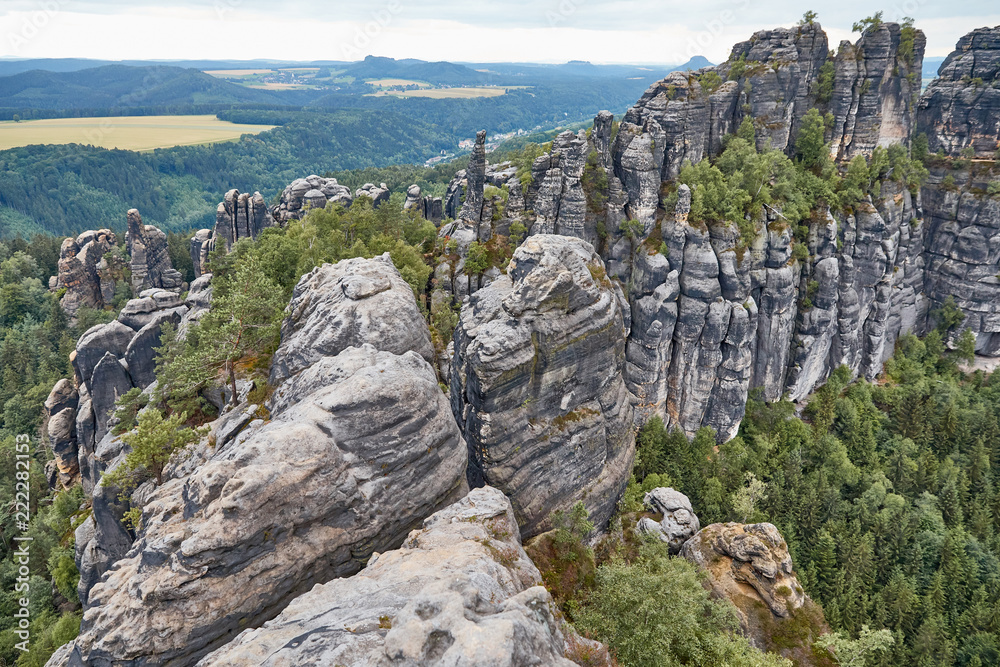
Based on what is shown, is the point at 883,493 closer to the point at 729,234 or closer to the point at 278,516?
the point at 729,234

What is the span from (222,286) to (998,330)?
86.7 metres

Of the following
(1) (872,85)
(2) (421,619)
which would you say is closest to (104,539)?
(2) (421,619)

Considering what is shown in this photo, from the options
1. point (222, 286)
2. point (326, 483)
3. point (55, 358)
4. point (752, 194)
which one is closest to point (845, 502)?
point (752, 194)

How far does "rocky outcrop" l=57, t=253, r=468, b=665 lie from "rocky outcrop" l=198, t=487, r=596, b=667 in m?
1.92

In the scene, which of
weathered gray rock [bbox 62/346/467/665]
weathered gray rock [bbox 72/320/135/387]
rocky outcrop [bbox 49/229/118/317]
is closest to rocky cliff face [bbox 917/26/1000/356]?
weathered gray rock [bbox 62/346/467/665]

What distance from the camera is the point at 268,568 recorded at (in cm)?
1638

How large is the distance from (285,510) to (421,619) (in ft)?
20.8

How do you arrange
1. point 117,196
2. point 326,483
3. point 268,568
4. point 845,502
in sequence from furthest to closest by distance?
point 117,196, point 845,502, point 326,483, point 268,568

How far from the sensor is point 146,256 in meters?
73.6

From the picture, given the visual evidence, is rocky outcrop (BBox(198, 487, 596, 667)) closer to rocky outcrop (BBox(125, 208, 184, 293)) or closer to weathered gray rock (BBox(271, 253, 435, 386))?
weathered gray rock (BBox(271, 253, 435, 386))

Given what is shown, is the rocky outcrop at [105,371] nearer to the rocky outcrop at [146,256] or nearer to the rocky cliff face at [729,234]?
the rocky cliff face at [729,234]

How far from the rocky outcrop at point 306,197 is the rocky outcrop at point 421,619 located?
56199 millimetres

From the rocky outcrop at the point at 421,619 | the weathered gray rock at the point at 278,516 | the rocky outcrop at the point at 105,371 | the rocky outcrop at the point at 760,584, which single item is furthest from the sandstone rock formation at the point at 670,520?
the rocky outcrop at the point at 105,371

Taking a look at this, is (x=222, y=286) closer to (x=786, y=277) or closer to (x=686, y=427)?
(x=686, y=427)
